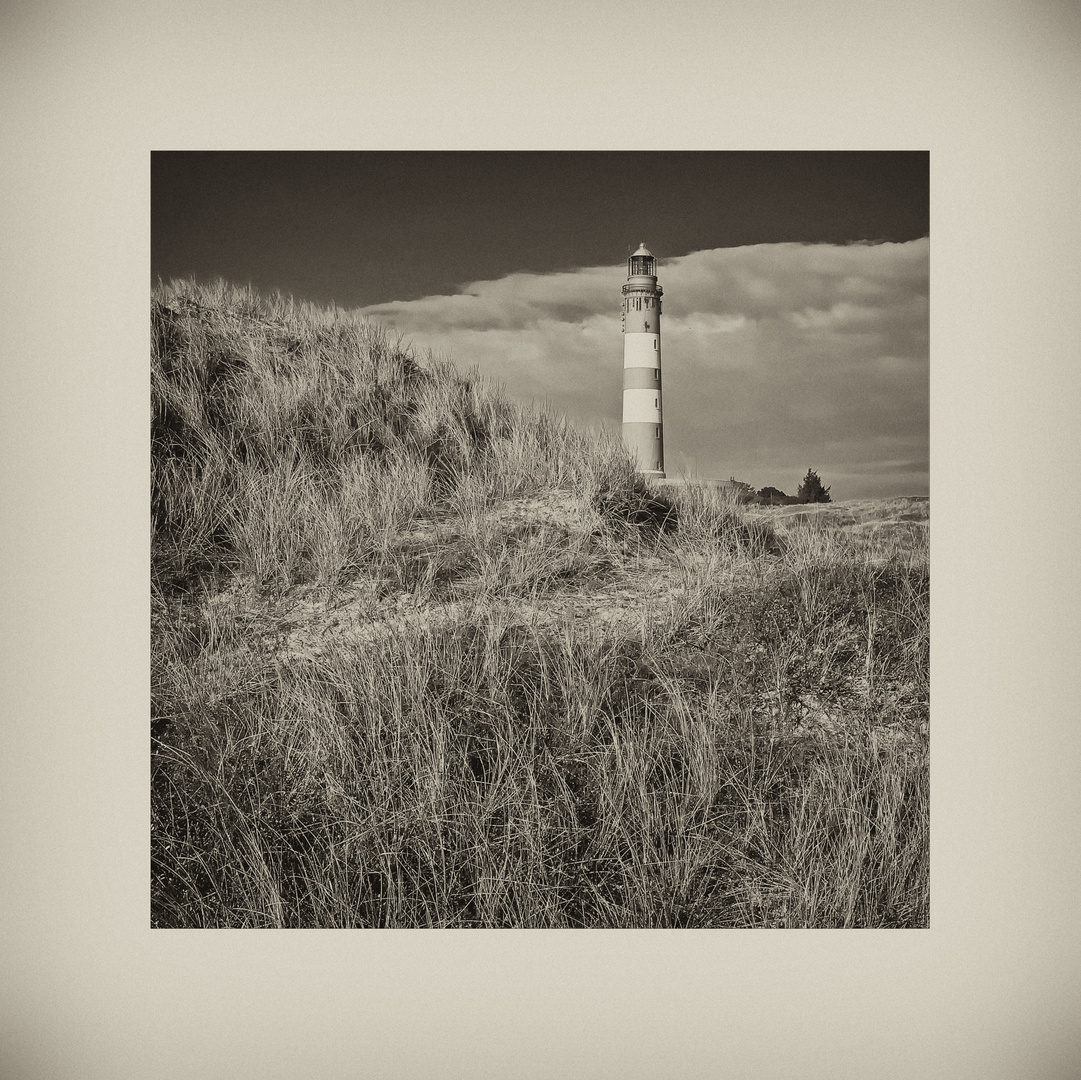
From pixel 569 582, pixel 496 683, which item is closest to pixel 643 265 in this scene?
pixel 569 582

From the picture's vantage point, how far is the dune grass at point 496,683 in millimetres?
2035

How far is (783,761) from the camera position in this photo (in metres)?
2.07

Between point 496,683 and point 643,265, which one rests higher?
point 643,265

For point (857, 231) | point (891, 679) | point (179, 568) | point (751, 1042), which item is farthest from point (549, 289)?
point (751, 1042)

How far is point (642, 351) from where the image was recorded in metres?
2.08

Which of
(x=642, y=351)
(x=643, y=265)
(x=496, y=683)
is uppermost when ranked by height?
(x=643, y=265)

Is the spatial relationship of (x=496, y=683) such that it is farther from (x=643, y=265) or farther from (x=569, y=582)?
(x=643, y=265)

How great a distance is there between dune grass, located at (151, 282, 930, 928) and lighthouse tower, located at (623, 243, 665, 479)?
125 mm

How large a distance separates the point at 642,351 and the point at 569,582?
0.69 meters

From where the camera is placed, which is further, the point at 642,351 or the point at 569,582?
the point at 569,582

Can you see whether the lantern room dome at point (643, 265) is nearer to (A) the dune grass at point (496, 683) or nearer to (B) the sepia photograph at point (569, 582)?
(B) the sepia photograph at point (569, 582)

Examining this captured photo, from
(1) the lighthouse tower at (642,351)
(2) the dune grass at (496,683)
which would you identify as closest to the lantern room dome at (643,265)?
(1) the lighthouse tower at (642,351)

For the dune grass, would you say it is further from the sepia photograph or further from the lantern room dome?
the lantern room dome
